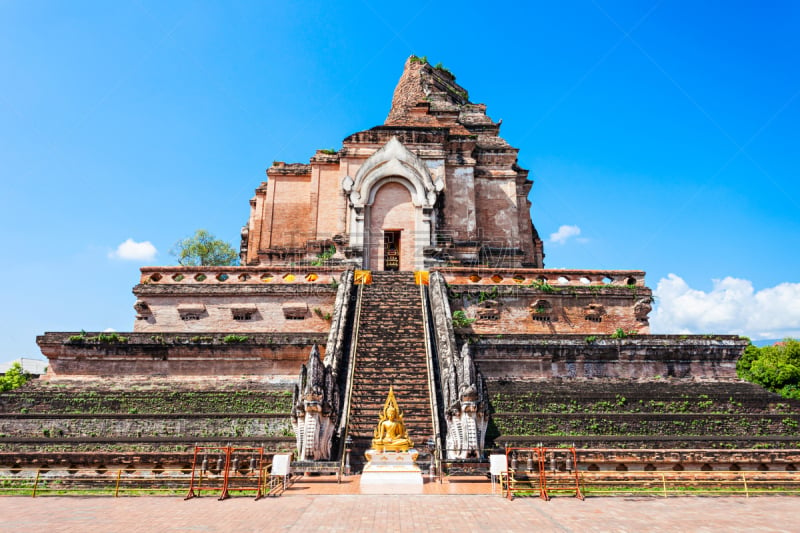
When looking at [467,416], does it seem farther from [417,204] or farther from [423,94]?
[423,94]

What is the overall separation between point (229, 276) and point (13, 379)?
15.7 metres

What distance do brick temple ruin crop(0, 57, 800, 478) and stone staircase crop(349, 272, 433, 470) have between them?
0.17ft

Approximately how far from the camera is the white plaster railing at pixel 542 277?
19.7 metres

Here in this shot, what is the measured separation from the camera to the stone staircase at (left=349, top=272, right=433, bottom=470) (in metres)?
12.9

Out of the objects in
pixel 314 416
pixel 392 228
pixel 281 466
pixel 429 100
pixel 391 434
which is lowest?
pixel 281 466

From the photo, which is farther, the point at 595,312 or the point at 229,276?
the point at 229,276

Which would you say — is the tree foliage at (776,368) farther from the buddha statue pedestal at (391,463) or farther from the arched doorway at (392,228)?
the buddha statue pedestal at (391,463)

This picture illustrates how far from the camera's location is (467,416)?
1160cm

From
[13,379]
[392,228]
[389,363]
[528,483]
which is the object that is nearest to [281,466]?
[528,483]

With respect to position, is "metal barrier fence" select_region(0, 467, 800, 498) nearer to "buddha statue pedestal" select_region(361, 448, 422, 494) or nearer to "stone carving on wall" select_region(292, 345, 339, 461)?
"stone carving on wall" select_region(292, 345, 339, 461)

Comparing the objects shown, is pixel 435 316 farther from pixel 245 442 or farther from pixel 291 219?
pixel 291 219

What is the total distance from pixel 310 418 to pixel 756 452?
9760 millimetres

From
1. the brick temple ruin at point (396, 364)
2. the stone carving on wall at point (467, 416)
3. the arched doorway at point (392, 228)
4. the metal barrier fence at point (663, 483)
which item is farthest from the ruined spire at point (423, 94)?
the metal barrier fence at point (663, 483)

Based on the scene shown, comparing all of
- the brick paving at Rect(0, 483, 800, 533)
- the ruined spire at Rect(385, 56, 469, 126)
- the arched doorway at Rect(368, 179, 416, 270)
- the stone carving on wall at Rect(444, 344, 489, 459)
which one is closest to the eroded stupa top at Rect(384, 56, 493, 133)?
the ruined spire at Rect(385, 56, 469, 126)
